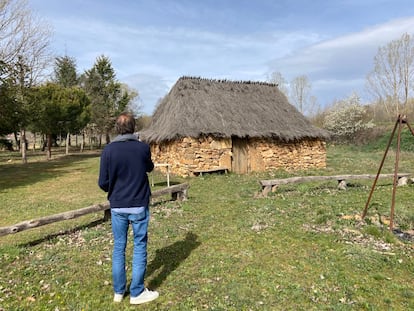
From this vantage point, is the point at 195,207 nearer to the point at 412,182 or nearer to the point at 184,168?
the point at 184,168

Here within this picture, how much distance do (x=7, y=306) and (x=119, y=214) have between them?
1.83m

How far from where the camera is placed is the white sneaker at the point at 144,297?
3.65 meters

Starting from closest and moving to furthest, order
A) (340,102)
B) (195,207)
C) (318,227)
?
(318,227) < (195,207) < (340,102)

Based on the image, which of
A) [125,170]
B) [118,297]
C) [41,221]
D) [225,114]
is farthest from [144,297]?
[225,114]

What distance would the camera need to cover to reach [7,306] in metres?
3.69

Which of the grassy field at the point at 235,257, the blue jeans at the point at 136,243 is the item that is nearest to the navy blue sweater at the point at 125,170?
the blue jeans at the point at 136,243

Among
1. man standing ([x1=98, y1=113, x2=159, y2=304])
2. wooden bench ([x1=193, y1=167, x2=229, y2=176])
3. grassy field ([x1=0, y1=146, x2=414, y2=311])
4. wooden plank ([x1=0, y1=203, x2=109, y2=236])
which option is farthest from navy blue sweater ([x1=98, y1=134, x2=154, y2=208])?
wooden bench ([x1=193, y1=167, x2=229, y2=176])

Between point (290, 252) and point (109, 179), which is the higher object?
point (109, 179)

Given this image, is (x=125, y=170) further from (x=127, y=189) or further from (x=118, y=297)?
(x=118, y=297)

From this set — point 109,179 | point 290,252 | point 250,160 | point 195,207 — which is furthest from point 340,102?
point 109,179

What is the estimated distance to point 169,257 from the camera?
5.07 metres

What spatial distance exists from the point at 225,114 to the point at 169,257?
1129 centimetres

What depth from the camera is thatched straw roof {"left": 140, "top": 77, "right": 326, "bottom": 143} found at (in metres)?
14.4

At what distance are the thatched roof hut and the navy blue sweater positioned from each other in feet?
33.1
